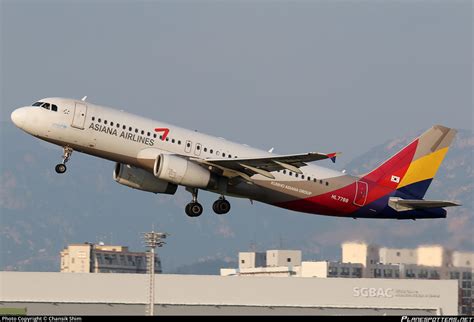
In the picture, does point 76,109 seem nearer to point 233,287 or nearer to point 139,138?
point 139,138

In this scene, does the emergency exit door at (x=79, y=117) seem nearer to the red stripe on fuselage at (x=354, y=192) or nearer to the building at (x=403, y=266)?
the red stripe on fuselage at (x=354, y=192)

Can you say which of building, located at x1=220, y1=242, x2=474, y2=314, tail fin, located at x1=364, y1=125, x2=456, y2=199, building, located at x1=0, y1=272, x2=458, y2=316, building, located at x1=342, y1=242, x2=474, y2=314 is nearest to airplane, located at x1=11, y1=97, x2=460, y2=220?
→ tail fin, located at x1=364, y1=125, x2=456, y2=199

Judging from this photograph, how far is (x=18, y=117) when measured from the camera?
198 feet

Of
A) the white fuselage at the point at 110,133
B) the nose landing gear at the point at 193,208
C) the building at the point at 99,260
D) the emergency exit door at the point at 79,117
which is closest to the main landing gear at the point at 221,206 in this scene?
the nose landing gear at the point at 193,208

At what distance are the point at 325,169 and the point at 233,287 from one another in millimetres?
47230

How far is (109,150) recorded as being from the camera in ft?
195

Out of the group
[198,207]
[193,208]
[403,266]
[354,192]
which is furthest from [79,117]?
[403,266]

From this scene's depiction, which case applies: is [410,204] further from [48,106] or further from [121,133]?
[48,106]

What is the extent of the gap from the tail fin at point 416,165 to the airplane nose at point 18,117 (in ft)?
65.9

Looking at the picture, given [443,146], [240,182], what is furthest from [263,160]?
[443,146]

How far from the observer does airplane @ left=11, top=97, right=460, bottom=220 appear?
59.4 m

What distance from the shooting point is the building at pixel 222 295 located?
348 feet

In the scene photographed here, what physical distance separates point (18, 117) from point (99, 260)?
118 m

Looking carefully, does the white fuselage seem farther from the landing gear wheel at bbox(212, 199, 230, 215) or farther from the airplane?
the landing gear wheel at bbox(212, 199, 230, 215)
